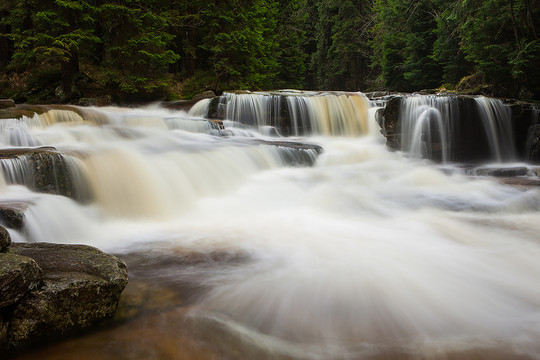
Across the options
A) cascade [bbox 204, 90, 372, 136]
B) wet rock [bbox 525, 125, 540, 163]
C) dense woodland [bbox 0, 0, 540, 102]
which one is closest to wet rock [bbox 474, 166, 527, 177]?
wet rock [bbox 525, 125, 540, 163]

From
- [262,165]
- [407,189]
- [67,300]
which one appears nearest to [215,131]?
[262,165]

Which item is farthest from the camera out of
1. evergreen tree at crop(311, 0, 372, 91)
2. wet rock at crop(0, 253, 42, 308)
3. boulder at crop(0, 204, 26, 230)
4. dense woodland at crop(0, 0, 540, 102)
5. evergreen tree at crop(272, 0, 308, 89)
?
evergreen tree at crop(311, 0, 372, 91)

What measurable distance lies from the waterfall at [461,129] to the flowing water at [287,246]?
1.47 metres

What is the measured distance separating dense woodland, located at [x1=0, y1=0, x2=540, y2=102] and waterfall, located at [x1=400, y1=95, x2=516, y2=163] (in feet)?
6.13

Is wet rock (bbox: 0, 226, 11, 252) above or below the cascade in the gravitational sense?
below

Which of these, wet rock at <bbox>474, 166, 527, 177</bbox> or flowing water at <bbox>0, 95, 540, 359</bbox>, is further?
wet rock at <bbox>474, 166, 527, 177</bbox>

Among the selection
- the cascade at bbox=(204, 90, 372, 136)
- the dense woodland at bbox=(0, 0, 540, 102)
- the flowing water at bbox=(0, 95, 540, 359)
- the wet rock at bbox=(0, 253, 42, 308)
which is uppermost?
the dense woodland at bbox=(0, 0, 540, 102)

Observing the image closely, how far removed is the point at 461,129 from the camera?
10.1 meters

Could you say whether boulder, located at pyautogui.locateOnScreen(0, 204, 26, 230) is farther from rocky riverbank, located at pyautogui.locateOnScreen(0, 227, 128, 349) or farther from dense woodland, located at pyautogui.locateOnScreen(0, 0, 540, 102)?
dense woodland, located at pyautogui.locateOnScreen(0, 0, 540, 102)

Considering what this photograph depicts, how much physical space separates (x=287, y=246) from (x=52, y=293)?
272 cm

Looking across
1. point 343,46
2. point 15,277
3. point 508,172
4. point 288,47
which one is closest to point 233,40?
point 288,47

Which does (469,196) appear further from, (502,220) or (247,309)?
(247,309)

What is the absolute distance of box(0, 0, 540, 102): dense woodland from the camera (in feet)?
37.4

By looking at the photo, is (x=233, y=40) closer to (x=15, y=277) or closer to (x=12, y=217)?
(x=12, y=217)
